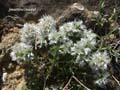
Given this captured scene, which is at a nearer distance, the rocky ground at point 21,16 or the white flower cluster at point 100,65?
the white flower cluster at point 100,65

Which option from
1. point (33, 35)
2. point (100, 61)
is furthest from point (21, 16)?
point (100, 61)

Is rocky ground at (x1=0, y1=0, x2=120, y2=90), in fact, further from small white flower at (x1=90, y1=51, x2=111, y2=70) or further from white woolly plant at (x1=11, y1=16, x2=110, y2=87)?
small white flower at (x1=90, y1=51, x2=111, y2=70)

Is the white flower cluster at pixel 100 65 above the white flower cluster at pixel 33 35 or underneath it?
underneath

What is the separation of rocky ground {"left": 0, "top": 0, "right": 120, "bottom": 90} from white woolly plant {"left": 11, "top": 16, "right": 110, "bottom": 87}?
145mm

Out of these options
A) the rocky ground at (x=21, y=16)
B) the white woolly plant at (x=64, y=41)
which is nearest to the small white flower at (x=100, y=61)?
the white woolly plant at (x=64, y=41)

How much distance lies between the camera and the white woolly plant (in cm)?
289

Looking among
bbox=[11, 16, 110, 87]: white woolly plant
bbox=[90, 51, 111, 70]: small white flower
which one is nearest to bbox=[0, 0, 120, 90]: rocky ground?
bbox=[11, 16, 110, 87]: white woolly plant

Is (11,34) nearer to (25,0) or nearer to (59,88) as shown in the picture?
(25,0)

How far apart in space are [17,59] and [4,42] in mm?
266

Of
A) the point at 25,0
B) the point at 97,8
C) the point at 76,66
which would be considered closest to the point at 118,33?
the point at 97,8

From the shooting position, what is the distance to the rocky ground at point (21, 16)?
3.11 meters

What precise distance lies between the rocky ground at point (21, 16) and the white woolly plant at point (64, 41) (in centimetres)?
14

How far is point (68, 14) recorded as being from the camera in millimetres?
3146

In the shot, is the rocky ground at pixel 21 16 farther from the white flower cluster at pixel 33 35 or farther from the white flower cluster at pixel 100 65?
the white flower cluster at pixel 100 65
